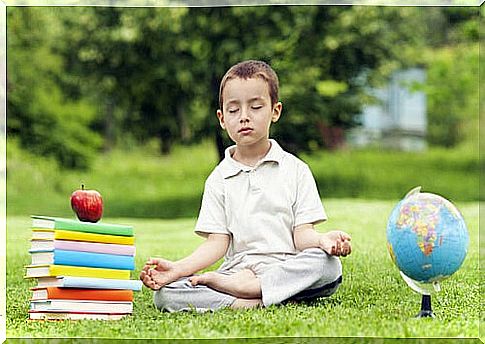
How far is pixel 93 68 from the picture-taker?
8961 millimetres

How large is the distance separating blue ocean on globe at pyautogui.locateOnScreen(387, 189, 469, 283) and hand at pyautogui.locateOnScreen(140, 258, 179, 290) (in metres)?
0.71

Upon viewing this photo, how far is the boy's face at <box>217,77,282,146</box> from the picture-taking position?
305 cm

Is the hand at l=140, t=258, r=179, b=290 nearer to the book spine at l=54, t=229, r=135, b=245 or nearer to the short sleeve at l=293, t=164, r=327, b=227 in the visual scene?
the book spine at l=54, t=229, r=135, b=245

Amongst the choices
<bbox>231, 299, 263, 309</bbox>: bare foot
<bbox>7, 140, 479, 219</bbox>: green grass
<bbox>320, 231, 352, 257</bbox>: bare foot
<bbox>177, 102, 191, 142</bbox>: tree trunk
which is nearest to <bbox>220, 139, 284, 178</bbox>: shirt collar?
<bbox>320, 231, 352, 257</bbox>: bare foot

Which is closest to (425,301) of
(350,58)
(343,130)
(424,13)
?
(350,58)

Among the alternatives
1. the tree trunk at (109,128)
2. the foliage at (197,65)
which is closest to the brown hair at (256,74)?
the foliage at (197,65)

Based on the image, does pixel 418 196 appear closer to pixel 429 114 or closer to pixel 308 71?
pixel 308 71

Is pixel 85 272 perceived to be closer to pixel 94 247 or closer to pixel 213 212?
pixel 94 247

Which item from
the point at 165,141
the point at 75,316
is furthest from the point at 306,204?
the point at 165,141

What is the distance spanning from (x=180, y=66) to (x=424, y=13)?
2907 millimetres

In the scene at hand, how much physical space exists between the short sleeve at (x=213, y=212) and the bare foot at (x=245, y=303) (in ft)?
0.97

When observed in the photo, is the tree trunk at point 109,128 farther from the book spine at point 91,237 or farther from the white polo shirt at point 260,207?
the book spine at point 91,237

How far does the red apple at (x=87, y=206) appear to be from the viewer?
288cm

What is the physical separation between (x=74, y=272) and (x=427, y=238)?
1.04 metres
